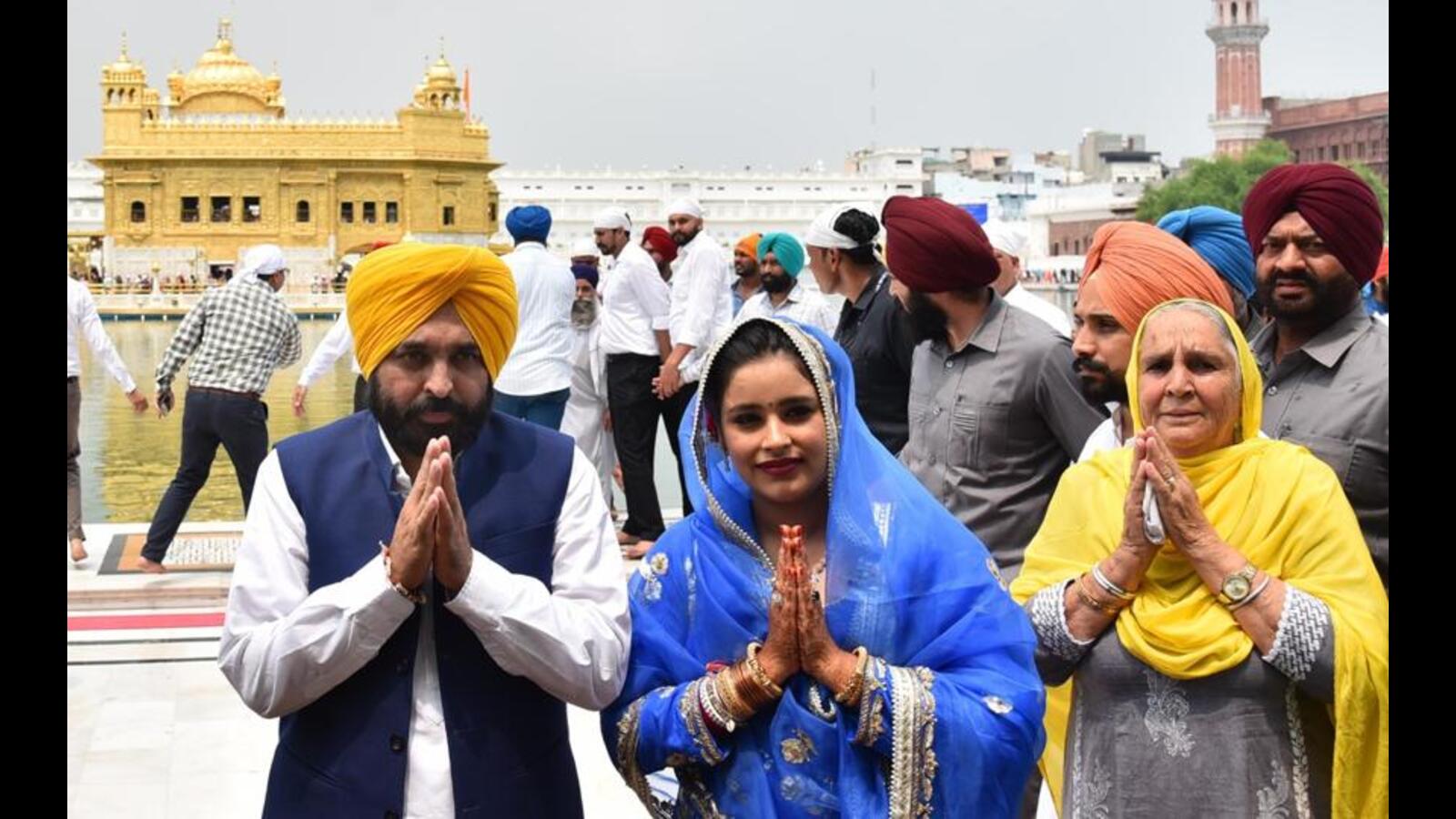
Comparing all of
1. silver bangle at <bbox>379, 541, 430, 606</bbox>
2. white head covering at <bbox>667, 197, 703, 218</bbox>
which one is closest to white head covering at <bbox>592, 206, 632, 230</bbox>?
white head covering at <bbox>667, 197, 703, 218</bbox>

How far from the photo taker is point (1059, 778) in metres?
2.92

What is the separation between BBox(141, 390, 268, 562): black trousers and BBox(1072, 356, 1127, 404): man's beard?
4521mm

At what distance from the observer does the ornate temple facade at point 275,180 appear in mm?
59594

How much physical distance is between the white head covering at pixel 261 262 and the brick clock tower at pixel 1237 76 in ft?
292

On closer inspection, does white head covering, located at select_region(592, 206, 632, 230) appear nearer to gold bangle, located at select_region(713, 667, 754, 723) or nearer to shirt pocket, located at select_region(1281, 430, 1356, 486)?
shirt pocket, located at select_region(1281, 430, 1356, 486)

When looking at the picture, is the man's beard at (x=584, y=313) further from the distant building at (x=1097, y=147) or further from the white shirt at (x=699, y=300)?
the distant building at (x=1097, y=147)

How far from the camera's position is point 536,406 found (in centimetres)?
741

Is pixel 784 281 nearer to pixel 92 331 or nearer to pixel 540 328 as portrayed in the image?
pixel 540 328

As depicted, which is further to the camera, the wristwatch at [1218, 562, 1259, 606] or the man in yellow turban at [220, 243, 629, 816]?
the wristwatch at [1218, 562, 1259, 606]

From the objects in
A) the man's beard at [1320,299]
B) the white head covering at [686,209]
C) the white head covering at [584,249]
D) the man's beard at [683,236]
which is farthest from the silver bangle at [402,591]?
the white head covering at [584,249]

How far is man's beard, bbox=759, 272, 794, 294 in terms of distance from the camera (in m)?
6.98

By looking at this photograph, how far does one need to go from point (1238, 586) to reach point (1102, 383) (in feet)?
2.23
